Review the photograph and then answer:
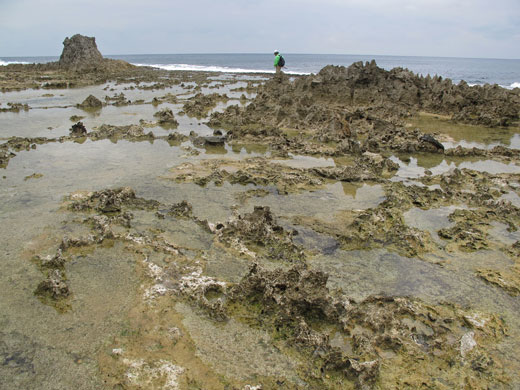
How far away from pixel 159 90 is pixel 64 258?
87.1 ft

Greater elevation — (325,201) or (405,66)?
(405,66)

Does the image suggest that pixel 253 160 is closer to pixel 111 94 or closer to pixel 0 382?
pixel 0 382

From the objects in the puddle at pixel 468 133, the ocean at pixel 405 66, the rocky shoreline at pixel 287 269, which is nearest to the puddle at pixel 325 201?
the rocky shoreline at pixel 287 269

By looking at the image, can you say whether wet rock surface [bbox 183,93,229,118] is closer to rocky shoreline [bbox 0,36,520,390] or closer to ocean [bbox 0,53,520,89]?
rocky shoreline [bbox 0,36,520,390]

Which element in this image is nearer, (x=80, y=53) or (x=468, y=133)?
(x=468, y=133)

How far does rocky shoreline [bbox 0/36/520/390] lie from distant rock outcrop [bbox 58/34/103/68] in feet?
142

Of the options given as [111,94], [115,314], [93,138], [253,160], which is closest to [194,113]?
[93,138]

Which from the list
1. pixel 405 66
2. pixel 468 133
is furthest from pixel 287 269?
pixel 405 66

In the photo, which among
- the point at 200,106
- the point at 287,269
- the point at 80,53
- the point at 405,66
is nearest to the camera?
the point at 287,269

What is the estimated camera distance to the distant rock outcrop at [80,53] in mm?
49469

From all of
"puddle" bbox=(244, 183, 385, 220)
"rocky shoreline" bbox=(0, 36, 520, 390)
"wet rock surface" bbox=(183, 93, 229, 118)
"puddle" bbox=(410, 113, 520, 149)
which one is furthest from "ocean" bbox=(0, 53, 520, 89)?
"puddle" bbox=(244, 183, 385, 220)

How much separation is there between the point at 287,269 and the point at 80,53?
55925mm

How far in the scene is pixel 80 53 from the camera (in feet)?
164

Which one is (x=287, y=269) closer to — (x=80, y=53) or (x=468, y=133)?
(x=468, y=133)
